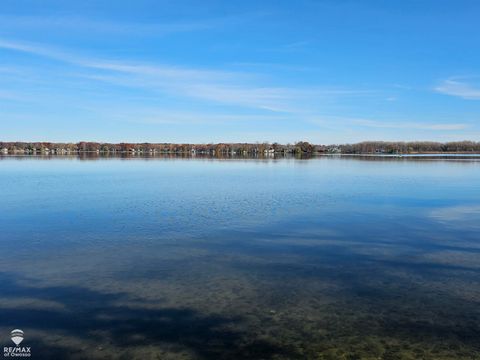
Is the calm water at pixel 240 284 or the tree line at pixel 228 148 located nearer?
the calm water at pixel 240 284

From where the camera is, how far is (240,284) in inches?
260

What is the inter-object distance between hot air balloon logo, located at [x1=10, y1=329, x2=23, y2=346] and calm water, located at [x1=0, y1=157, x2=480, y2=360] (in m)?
0.07

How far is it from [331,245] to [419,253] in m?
1.88

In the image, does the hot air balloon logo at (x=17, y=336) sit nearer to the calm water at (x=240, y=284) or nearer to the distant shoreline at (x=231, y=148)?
the calm water at (x=240, y=284)

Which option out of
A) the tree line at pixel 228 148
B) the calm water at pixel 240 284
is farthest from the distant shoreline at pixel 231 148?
the calm water at pixel 240 284

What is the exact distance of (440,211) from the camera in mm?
14133

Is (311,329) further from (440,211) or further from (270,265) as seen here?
(440,211)

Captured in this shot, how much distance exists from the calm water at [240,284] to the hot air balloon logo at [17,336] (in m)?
0.07

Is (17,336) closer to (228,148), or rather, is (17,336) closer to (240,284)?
(240,284)

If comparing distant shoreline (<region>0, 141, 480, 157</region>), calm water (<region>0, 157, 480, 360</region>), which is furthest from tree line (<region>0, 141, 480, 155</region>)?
calm water (<region>0, 157, 480, 360</region>)

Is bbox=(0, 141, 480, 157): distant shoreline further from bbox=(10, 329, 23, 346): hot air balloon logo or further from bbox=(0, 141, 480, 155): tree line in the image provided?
bbox=(10, 329, 23, 346): hot air balloon logo

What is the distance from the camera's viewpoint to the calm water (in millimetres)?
4656

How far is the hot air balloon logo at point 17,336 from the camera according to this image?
4598 mm

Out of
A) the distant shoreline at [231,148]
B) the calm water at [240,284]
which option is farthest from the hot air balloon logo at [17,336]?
the distant shoreline at [231,148]
